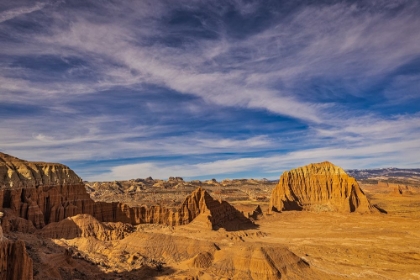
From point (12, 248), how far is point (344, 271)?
49.4 meters

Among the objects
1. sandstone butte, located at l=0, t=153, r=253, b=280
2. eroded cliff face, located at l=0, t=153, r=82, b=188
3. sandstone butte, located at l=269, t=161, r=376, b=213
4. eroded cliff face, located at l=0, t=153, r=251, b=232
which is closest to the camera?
sandstone butte, located at l=0, t=153, r=253, b=280

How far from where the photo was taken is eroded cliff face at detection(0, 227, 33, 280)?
26.1m

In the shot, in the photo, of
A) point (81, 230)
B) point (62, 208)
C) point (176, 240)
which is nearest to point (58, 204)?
point (62, 208)

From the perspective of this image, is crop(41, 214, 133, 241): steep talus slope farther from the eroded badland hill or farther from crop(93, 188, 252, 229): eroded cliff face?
crop(93, 188, 252, 229): eroded cliff face

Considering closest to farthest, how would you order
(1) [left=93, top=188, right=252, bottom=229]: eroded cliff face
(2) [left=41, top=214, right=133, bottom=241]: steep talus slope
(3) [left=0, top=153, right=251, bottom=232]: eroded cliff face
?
(2) [left=41, top=214, right=133, bottom=241]: steep talus slope < (3) [left=0, top=153, right=251, bottom=232]: eroded cliff face < (1) [left=93, top=188, right=252, bottom=229]: eroded cliff face

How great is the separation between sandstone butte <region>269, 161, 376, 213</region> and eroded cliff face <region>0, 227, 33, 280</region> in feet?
361

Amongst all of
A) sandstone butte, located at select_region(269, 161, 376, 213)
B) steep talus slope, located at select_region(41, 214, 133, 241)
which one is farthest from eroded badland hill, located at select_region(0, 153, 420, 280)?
sandstone butte, located at select_region(269, 161, 376, 213)

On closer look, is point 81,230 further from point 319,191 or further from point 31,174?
point 319,191

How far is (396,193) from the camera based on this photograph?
16550 cm

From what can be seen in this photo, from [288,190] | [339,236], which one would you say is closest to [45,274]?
[339,236]

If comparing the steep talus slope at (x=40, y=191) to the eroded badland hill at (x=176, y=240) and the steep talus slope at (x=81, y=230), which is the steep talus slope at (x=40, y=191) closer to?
the eroded badland hill at (x=176, y=240)

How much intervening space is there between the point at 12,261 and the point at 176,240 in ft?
127

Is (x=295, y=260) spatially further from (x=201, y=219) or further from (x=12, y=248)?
(x=12, y=248)

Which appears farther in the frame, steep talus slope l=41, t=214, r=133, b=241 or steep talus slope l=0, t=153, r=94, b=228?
steep talus slope l=0, t=153, r=94, b=228
